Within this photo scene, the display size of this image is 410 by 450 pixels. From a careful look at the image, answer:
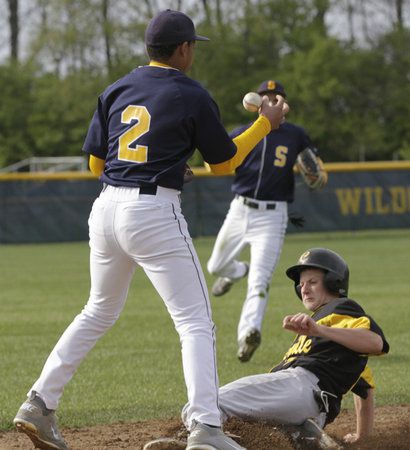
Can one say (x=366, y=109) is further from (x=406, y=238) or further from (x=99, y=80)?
(x=406, y=238)

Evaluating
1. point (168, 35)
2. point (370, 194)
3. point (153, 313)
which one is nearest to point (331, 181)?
point (370, 194)

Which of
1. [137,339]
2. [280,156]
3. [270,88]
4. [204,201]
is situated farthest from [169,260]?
[204,201]

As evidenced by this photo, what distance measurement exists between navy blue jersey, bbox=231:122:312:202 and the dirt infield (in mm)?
3007

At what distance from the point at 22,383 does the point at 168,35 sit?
3452mm

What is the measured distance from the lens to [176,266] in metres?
4.73

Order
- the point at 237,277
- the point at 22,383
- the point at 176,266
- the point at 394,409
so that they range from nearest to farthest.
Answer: the point at 176,266
the point at 394,409
the point at 22,383
the point at 237,277

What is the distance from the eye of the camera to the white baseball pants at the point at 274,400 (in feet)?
16.4

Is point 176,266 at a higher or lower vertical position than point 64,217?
higher

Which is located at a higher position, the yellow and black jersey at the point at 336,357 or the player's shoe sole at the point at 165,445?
the yellow and black jersey at the point at 336,357

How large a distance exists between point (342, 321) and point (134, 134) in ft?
4.47

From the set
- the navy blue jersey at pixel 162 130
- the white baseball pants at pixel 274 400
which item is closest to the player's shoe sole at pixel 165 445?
the white baseball pants at pixel 274 400

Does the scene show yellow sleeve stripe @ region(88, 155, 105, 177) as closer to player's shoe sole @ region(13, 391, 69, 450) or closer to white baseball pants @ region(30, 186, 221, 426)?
white baseball pants @ region(30, 186, 221, 426)

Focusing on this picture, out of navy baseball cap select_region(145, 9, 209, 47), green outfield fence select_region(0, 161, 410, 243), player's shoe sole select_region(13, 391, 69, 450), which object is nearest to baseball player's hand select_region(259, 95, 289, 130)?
navy baseball cap select_region(145, 9, 209, 47)

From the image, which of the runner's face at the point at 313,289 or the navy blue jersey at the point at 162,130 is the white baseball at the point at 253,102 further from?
the runner's face at the point at 313,289
